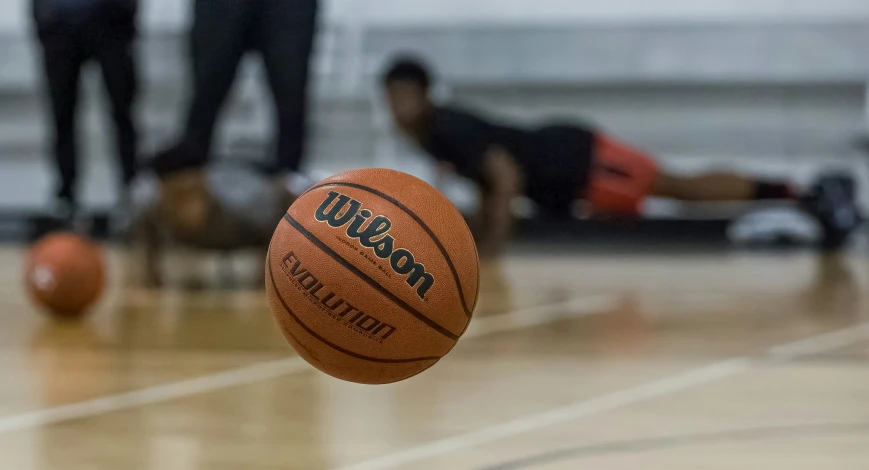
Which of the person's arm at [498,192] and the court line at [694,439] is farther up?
the court line at [694,439]

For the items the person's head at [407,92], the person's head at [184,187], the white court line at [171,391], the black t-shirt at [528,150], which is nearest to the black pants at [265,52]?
the person's head at [184,187]

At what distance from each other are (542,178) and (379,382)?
280 cm

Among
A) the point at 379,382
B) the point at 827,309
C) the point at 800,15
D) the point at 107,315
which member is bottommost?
the point at 107,315

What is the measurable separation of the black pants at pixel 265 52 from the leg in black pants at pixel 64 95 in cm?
44

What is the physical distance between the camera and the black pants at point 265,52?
2270 millimetres

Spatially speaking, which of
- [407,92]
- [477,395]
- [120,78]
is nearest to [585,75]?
[407,92]

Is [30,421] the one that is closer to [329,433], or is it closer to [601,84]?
[329,433]

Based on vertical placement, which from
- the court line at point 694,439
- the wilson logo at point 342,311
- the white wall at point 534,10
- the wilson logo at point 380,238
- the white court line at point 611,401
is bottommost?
the white court line at point 611,401

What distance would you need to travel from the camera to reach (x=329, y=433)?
1.01 meters

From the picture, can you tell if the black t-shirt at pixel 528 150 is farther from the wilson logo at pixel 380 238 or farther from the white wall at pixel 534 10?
the wilson logo at pixel 380 238

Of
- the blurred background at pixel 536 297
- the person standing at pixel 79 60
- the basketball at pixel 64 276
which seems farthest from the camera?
the person standing at pixel 79 60

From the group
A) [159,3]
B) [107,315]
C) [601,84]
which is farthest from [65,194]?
[601,84]

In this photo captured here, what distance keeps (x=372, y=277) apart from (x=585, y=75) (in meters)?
4.31

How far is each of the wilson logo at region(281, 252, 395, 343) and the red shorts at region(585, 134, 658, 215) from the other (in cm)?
285
